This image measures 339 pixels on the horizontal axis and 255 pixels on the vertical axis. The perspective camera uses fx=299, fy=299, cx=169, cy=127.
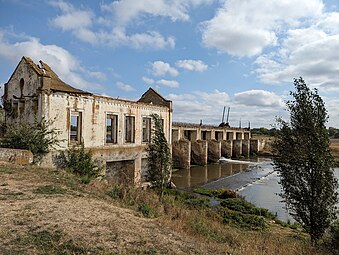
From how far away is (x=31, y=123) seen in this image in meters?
16.4

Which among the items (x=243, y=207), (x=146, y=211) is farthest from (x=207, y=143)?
(x=146, y=211)

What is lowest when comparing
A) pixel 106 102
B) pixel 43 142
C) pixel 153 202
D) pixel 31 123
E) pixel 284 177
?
pixel 153 202

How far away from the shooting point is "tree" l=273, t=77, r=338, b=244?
11.3m

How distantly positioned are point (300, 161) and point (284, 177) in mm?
1012

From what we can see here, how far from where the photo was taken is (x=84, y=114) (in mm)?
17406

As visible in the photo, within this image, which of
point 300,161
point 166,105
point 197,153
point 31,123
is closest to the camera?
point 300,161

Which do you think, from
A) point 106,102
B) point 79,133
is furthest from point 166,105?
point 79,133

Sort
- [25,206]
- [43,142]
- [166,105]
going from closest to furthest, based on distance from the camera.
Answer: [25,206] < [43,142] < [166,105]

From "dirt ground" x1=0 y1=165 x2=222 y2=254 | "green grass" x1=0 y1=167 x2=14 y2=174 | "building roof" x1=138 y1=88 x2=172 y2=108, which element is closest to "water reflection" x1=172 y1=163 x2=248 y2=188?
"building roof" x1=138 y1=88 x2=172 y2=108

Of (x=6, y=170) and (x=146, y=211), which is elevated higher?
(x=6, y=170)

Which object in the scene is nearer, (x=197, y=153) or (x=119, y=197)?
(x=119, y=197)

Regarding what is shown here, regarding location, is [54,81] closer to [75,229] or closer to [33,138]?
[33,138]

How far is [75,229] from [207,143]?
121 ft

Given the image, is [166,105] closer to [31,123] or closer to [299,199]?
[31,123]
